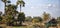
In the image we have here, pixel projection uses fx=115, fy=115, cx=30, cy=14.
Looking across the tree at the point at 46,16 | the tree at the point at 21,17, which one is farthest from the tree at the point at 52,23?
the tree at the point at 21,17

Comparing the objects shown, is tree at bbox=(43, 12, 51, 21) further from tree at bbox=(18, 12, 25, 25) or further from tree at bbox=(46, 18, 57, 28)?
tree at bbox=(18, 12, 25, 25)

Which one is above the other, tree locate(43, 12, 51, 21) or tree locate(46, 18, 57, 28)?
tree locate(43, 12, 51, 21)

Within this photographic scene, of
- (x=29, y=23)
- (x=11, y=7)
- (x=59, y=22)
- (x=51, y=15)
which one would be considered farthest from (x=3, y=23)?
(x=59, y=22)

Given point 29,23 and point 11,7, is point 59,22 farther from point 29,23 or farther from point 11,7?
point 11,7

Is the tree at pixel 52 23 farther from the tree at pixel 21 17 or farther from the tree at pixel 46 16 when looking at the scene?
the tree at pixel 21 17

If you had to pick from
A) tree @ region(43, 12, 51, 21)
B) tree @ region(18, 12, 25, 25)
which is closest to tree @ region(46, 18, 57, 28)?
tree @ region(43, 12, 51, 21)

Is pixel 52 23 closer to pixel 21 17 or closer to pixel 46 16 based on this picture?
pixel 46 16

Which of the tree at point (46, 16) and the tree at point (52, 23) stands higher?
the tree at point (46, 16)

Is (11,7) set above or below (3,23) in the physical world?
above

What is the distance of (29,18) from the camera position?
1535 millimetres

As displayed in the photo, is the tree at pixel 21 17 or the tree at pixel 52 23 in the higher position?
the tree at pixel 21 17

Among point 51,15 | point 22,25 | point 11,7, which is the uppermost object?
point 11,7

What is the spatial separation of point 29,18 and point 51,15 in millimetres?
297

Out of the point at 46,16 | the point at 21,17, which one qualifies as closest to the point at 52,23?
the point at 46,16
